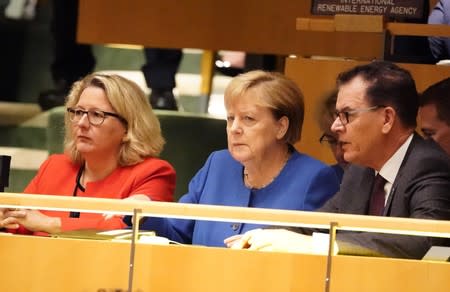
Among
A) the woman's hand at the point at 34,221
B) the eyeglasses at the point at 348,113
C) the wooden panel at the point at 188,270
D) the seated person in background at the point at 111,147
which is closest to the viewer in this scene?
the wooden panel at the point at 188,270

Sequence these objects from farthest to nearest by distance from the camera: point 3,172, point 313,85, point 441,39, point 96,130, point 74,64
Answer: point 74,64, point 441,39, point 313,85, point 96,130, point 3,172

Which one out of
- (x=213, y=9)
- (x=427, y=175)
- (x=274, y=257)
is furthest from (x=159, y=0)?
(x=274, y=257)

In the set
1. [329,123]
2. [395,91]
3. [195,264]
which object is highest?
[395,91]

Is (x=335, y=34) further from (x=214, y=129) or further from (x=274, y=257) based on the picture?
(x=274, y=257)

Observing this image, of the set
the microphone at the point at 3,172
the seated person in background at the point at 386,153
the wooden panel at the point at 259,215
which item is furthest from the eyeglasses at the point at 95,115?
the wooden panel at the point at 259,215

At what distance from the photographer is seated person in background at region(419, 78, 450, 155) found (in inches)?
211

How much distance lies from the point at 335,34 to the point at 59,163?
2.35 m

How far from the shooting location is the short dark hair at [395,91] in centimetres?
467

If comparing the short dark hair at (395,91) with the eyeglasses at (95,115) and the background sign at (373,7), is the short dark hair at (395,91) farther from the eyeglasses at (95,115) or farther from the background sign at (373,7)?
the eyeglasses at (95,115)

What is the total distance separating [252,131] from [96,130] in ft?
2.30

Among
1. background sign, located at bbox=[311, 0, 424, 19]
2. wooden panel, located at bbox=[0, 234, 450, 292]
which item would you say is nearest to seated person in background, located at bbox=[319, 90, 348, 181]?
background sign, located at bbox=[311, 0, 424, 19]

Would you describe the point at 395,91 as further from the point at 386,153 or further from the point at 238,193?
the point at 238,193

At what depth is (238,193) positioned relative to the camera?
4.95 metres

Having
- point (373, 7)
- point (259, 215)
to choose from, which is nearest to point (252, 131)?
point (373, 7)
